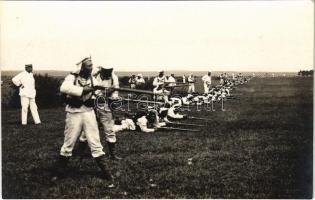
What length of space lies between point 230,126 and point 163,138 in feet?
8.82

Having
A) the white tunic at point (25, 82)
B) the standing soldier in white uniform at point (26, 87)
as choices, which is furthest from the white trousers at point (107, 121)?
the white tunic at point (25, 82)

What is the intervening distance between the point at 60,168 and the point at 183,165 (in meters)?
2.30

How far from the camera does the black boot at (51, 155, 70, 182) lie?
27.3 feet

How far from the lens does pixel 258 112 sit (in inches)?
688

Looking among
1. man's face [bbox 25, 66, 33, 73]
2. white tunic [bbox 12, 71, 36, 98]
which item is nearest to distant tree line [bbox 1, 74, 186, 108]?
white tunic [bbox 12, 71, 36, 98]

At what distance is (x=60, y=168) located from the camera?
8.36 m

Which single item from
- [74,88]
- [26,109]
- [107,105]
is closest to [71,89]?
[74,88]

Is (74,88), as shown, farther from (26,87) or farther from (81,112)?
(26,87)

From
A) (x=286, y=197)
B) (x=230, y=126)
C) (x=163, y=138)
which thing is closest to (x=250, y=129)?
(x=230, y=126)

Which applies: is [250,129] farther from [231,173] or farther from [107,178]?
[107,178]

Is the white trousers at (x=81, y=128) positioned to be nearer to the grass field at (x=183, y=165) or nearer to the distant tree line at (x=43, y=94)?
the grass field at (x=183, y=165)

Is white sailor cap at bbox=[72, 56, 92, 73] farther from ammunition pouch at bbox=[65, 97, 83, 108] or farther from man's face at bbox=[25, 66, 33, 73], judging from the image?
man's face at bbox=[25, 66, 33, 73]

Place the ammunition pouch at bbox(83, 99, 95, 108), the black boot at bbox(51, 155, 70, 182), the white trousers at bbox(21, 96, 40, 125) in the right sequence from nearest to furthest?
the ammunition pouch at bbox(83, 99, 95, 108), the black boot at bbox(51, 155, 70, 182), the white trousers at bbox(21, 96, 40, 125)

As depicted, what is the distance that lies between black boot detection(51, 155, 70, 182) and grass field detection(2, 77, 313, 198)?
0.49 ft
